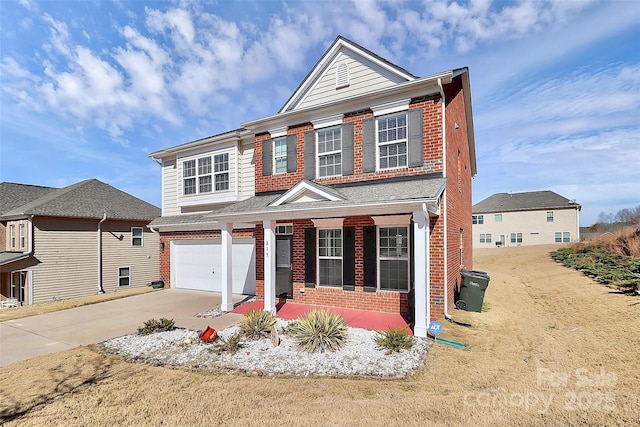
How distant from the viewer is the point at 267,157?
1119 cm

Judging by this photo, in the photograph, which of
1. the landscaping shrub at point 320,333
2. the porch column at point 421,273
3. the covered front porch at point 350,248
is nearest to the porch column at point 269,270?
the covered front porch at point 350,248

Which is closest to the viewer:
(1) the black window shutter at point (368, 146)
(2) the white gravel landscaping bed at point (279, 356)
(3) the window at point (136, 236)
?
(2) the white gravel landscaping bed at point (279, 356)

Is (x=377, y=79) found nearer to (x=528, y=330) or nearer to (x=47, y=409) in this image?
(x=528, y=330)

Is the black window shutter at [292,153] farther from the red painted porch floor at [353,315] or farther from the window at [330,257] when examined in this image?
the red painted porch floor at [353,315]

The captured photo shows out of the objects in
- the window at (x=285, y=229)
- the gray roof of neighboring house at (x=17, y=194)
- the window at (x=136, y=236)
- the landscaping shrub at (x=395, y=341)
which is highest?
the gray roof of neighboring house at (x=17, y=194)

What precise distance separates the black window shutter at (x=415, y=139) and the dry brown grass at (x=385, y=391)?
4.59 metres

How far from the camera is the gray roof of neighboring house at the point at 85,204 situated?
15680 millimetres

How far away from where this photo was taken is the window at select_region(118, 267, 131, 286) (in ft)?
58.0

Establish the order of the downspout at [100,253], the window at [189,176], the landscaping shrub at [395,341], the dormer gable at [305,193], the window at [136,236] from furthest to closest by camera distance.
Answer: the window at [136,236] < the downspout at [100,253] < the window at [189,176] < the dormer gable at [305,193] < the landscaping shrub at [395,341]

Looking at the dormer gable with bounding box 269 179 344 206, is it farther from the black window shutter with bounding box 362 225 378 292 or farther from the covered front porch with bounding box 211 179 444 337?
the black window shutter with bounding box 362 225 378 292

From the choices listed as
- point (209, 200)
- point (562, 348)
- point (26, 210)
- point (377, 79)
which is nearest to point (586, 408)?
point (562, 348)

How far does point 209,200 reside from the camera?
13.4 metres

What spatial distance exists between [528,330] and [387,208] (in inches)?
185

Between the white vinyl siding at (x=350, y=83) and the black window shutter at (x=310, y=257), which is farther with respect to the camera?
the black window shutter at (x=310, y=257)
